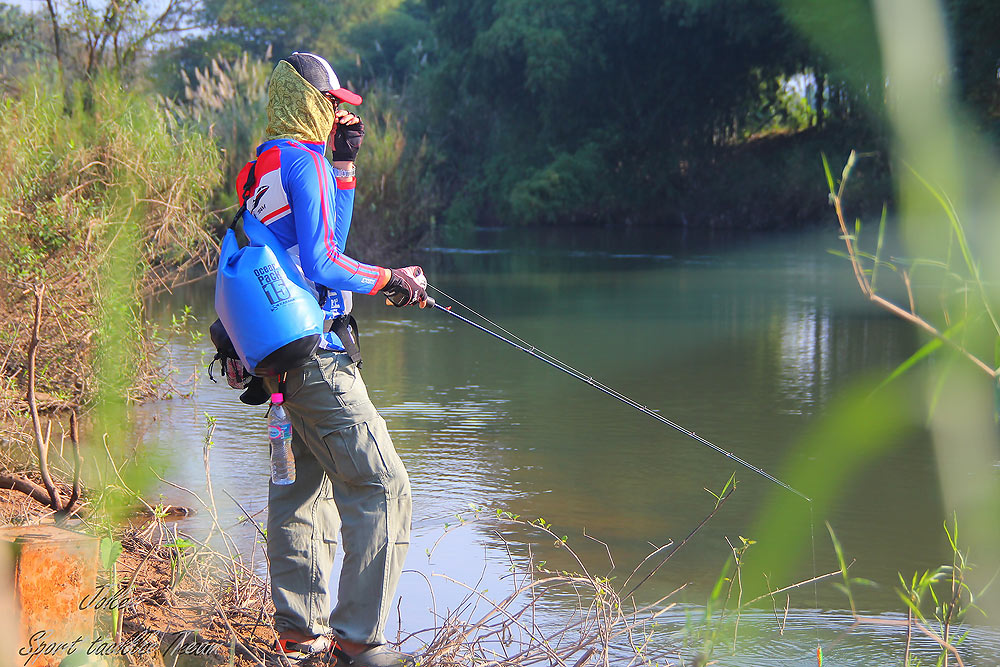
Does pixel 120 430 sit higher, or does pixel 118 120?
pixel 118 120

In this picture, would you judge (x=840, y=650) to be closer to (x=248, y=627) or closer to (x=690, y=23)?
(x=248, y=627)

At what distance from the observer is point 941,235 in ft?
3.82

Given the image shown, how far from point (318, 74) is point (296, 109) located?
14cm

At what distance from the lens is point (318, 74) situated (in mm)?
3264

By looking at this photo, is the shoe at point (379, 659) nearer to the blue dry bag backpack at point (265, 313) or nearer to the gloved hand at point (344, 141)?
the blue dry bag backpack at point (265, 313)

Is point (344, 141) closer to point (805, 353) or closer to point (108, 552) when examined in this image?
point (108, 552)

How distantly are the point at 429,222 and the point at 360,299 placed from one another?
453 centimetres

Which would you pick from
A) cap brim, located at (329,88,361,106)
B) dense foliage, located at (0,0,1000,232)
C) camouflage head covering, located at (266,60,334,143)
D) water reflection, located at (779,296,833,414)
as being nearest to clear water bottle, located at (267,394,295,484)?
camouflage head covering, located at (266,60,334,143)

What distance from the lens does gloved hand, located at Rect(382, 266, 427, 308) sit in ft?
10.7

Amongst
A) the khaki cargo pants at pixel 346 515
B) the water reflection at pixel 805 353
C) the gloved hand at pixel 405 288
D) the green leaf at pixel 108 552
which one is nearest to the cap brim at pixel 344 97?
the gloved hand at pixel 405 288

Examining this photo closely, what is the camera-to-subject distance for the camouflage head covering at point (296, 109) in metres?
3.19

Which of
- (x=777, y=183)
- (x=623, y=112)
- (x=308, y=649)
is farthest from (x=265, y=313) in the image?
(x=623, y=112)

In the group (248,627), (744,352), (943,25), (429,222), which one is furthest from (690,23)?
(943,25)

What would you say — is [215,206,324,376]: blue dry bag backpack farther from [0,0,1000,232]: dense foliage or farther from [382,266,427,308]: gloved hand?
[0,0,1000,232]: dense foliage
